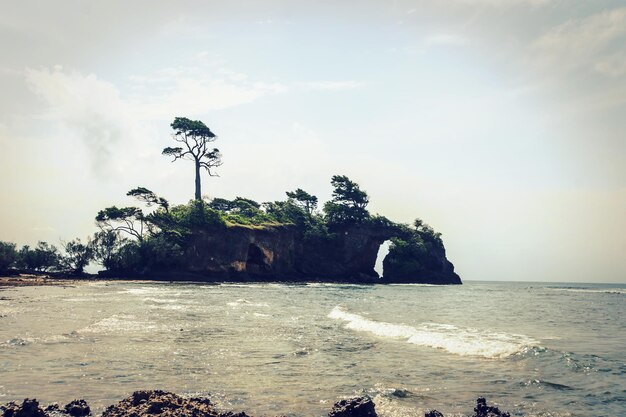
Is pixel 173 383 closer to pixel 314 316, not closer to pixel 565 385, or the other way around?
pixel 565 385

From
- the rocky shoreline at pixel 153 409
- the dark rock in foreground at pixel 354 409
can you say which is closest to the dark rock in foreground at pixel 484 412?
the rocky shoreline at pixel 153 409

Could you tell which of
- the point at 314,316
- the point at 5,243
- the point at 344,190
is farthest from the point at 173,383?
the point at 344,190

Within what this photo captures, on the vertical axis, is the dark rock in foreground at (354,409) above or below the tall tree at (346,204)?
below

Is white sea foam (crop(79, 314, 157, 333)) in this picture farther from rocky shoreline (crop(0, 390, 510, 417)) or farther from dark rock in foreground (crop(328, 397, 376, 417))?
dark rock in foreground (crop(328, 397, 376, 417))

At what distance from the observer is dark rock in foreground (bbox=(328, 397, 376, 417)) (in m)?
6.98

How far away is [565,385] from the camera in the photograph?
1011cm

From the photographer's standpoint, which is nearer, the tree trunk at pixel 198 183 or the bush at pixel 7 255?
the bush at pixel 7 255

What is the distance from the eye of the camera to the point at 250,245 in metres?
74.6

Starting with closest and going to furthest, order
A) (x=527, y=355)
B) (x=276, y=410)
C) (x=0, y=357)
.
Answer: (x=276, y=410)
(x=0, y=357)
(x=527, y=355)

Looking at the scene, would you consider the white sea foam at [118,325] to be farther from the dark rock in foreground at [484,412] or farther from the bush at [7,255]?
the bush at [7,255]

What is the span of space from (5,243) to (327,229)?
180 ft

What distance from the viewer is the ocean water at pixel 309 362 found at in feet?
27.8

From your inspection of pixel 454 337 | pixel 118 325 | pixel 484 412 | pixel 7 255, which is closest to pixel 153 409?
pixel 484 412

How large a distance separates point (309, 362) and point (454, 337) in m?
7.29
